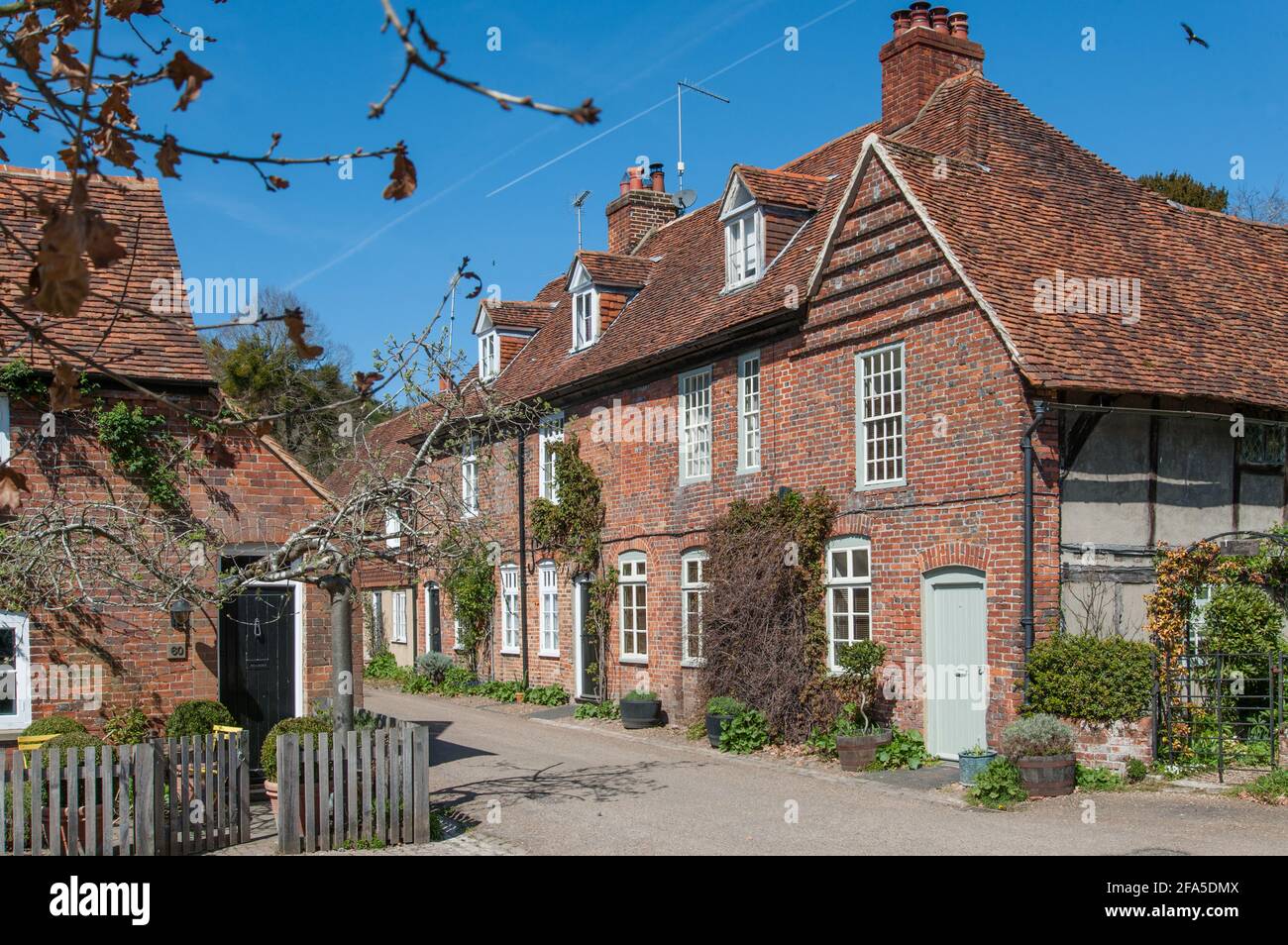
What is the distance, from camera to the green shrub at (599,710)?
74.1 ft

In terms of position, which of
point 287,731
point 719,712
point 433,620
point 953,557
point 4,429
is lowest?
point 719,712

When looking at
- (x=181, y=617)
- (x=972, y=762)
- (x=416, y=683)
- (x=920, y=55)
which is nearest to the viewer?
(x=972, y=762)

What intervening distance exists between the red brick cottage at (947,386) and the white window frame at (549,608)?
2.38m

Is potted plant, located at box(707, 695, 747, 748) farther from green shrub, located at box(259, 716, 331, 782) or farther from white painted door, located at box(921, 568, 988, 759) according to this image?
green shrub, located at box(259, 716, 331, 782)

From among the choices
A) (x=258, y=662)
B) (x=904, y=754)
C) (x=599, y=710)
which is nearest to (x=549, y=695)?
(x=599, y=710)

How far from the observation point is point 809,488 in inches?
714

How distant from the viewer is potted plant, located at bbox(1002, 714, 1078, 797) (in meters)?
13.5

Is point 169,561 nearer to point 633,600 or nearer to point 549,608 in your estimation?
point 633,600

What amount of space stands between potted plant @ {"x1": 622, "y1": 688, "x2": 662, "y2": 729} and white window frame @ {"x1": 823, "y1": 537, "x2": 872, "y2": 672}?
4494 millimetres

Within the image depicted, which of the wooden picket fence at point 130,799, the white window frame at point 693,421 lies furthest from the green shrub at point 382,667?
the wooden picket fence at point 130,799

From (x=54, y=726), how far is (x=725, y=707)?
29.6 feet

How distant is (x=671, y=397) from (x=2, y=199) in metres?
10.7

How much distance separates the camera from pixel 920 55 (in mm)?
20609

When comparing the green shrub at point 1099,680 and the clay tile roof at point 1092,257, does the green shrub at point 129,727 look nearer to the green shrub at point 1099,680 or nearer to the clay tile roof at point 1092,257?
the green shrub at point 1099,680
